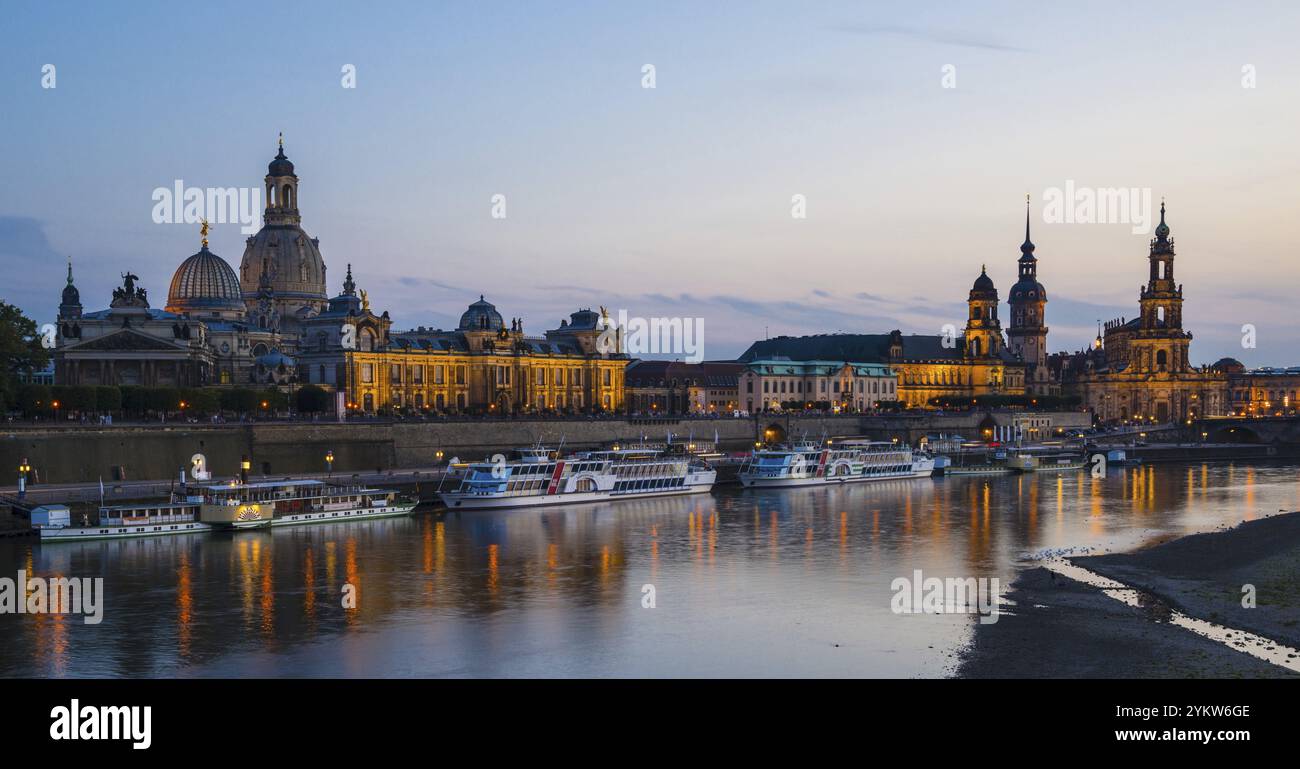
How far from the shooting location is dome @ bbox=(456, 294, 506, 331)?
10281cm

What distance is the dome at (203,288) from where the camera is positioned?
101562 mm

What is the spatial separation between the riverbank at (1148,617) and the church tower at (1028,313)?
11196 cm

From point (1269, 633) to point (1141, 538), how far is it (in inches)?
745

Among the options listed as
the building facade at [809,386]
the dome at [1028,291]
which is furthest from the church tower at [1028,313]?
the building facade at [809,386]

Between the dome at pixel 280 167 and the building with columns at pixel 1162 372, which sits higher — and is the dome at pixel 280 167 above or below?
above

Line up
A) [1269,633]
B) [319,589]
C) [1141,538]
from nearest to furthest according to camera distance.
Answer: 1. [1269,633]
2. [319,589]
3. [1141,538]

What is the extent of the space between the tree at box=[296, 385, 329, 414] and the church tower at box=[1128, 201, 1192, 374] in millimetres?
89360

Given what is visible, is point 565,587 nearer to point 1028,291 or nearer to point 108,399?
point 108,399

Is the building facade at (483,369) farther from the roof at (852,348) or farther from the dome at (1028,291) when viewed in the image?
the dome at (1028,291)

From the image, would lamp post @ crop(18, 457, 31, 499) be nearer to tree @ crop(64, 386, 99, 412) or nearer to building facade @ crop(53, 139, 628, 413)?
tree @ crop(64, 386, 99, 412)

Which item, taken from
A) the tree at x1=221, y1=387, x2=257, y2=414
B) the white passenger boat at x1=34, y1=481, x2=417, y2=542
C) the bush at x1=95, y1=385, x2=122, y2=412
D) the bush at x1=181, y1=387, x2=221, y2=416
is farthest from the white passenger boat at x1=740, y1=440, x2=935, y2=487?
the bush at x1=95, y1=385, x2=122, y2=412
